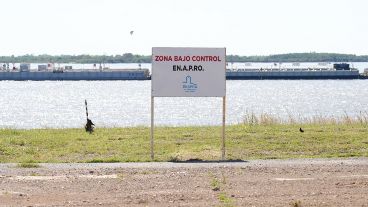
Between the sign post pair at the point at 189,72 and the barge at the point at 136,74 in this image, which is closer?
the sign post pair at the point at 189,72

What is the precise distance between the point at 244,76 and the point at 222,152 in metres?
165

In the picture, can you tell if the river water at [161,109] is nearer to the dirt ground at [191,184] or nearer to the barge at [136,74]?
the barge at [136,74]

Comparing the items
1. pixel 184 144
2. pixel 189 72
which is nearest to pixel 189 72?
pixel 189 72

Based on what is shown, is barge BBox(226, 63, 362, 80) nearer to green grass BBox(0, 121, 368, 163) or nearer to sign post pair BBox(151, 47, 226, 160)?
green grass BBox(0, 121, 368, 163)

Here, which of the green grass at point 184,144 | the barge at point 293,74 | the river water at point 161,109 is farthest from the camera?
the barge at point 293,74

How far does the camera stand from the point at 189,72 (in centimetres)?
2127

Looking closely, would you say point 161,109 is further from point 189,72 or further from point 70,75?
point 70,75

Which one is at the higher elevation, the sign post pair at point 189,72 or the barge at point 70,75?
the sign post pair at point 189,72

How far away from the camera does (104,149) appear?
23.2 metres

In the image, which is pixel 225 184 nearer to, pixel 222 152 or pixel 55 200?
pixel 55 200

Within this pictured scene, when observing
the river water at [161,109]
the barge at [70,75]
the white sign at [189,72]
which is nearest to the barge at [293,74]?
the river water at [161,109]

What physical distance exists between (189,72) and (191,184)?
5290mm

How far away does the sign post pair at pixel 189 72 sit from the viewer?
21.2 metres

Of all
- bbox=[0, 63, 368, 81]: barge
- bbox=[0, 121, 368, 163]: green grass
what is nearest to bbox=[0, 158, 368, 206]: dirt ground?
bbox=[0, 121, 368, 163]: green grass
